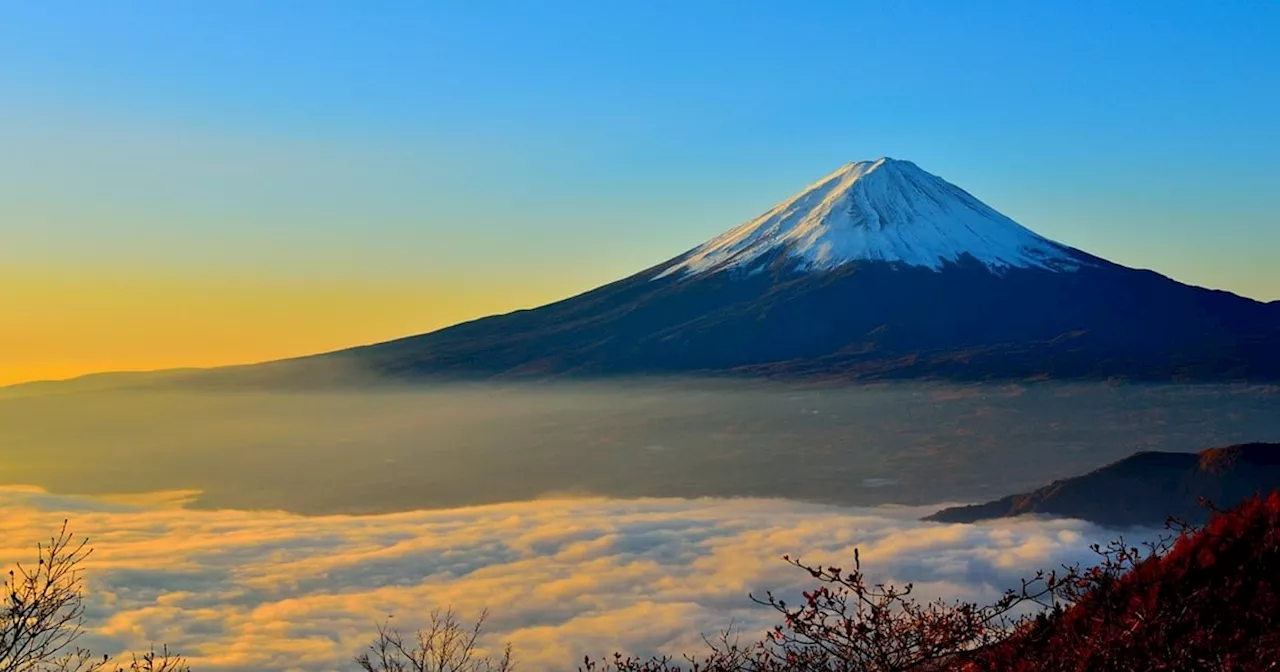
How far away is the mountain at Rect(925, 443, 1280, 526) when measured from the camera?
112 metres

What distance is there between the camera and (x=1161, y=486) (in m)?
121

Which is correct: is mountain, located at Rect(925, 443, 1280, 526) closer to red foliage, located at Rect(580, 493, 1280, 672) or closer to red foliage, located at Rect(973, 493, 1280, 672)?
red foliage, located at Rect(973, 493, 1280, 672)

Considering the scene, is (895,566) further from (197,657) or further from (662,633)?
(197,657)

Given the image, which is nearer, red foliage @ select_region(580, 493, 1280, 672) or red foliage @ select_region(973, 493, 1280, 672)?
red foliage @ select_region(580, 493, 1280, 672)

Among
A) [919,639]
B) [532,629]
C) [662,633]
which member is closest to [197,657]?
[532,629]

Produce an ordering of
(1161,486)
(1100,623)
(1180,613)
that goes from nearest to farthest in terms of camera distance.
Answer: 1. (1180,613)
2. (1100,623)
3. (1161,486)

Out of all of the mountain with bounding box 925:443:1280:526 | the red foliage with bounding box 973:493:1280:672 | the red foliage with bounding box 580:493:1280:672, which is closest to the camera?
the red foliage with bounding box 580:493:1280:672

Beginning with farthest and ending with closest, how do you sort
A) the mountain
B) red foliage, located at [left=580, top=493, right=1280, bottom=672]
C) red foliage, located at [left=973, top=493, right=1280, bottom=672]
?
the mountain, red foliage, located at [left=973, top=493, right=1280, bottom=672], red foliage, located at [left=580, top=493, right=1280, bottom=672]

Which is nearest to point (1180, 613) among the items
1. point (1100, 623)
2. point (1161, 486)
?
point (1100, 623)

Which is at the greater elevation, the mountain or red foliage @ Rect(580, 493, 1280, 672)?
red foliage @ Rect(580, 493, 1280, 672)

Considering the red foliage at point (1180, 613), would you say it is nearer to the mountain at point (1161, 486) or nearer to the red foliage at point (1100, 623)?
the red foliage at point (1100, 623)

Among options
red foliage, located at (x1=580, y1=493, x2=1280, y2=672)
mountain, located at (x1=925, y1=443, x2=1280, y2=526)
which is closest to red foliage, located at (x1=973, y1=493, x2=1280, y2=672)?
red foliage, located at (x1=580, y1=493, x2=1280, y2=672)

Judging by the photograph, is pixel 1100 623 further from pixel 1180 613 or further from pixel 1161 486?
pixel 1161 486

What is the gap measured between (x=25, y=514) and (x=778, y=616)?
476 feet
